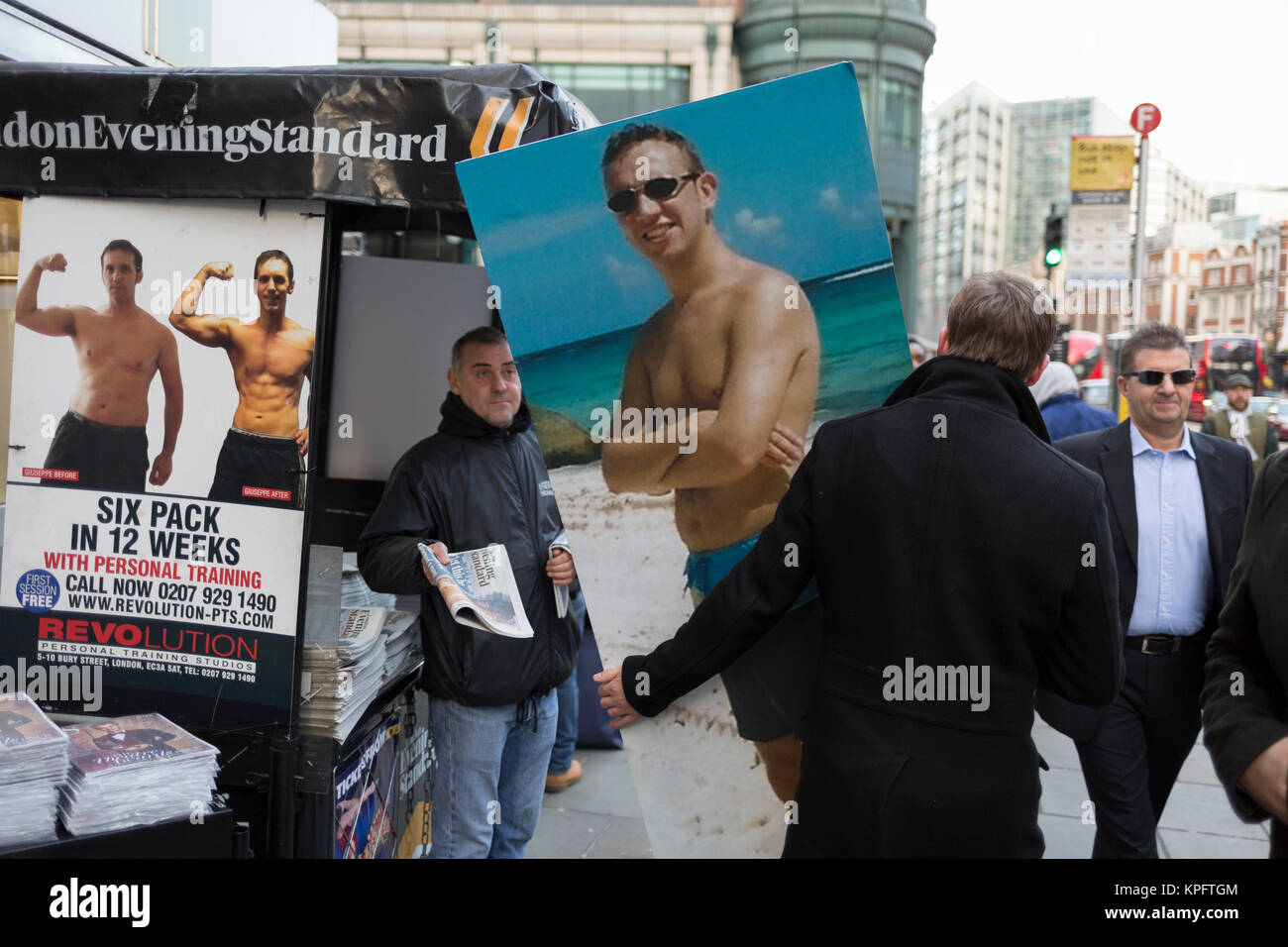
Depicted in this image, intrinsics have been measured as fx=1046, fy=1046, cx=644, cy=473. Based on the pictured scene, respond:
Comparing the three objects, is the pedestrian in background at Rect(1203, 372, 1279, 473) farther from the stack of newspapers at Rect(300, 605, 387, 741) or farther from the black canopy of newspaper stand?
the stack of newspapers at Rect(300, 605, 387, 741)

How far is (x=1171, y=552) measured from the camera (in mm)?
3693

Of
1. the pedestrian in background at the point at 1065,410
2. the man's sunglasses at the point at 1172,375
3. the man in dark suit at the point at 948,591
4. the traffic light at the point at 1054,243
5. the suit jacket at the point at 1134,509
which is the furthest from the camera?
the traffic light at the point at 1054,243

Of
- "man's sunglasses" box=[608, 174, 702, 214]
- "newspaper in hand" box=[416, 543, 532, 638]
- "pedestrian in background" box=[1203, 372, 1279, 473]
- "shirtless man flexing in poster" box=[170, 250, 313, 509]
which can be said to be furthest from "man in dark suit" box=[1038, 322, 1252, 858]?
"pedestrian in background" box=[1203, 372, 1279, 473]

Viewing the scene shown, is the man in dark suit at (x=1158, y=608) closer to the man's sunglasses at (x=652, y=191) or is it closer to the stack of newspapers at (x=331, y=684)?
the man's sunglasses at (x=652, y=191)

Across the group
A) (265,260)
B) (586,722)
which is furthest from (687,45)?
(265,260)

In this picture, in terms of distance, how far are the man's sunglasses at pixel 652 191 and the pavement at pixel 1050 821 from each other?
2.93 meters

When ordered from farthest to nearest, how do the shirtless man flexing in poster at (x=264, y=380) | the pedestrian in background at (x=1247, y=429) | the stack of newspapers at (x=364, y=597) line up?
the pedestrian in background at (x=1247, y=429) → the stack of newspapers at (x=364, y=597) → the shirtless man flexing in poster at (x=264, y=380)

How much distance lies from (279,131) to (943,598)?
7.40ft

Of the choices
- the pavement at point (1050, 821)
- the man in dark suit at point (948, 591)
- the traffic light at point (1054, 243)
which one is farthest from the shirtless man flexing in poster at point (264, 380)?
the traffic light at point (1054, 243)

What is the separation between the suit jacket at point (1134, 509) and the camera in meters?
3.65

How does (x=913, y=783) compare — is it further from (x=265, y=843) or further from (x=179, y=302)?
(x=179, y=302)

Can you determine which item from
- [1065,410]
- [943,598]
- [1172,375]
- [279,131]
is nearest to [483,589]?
[279,131]
